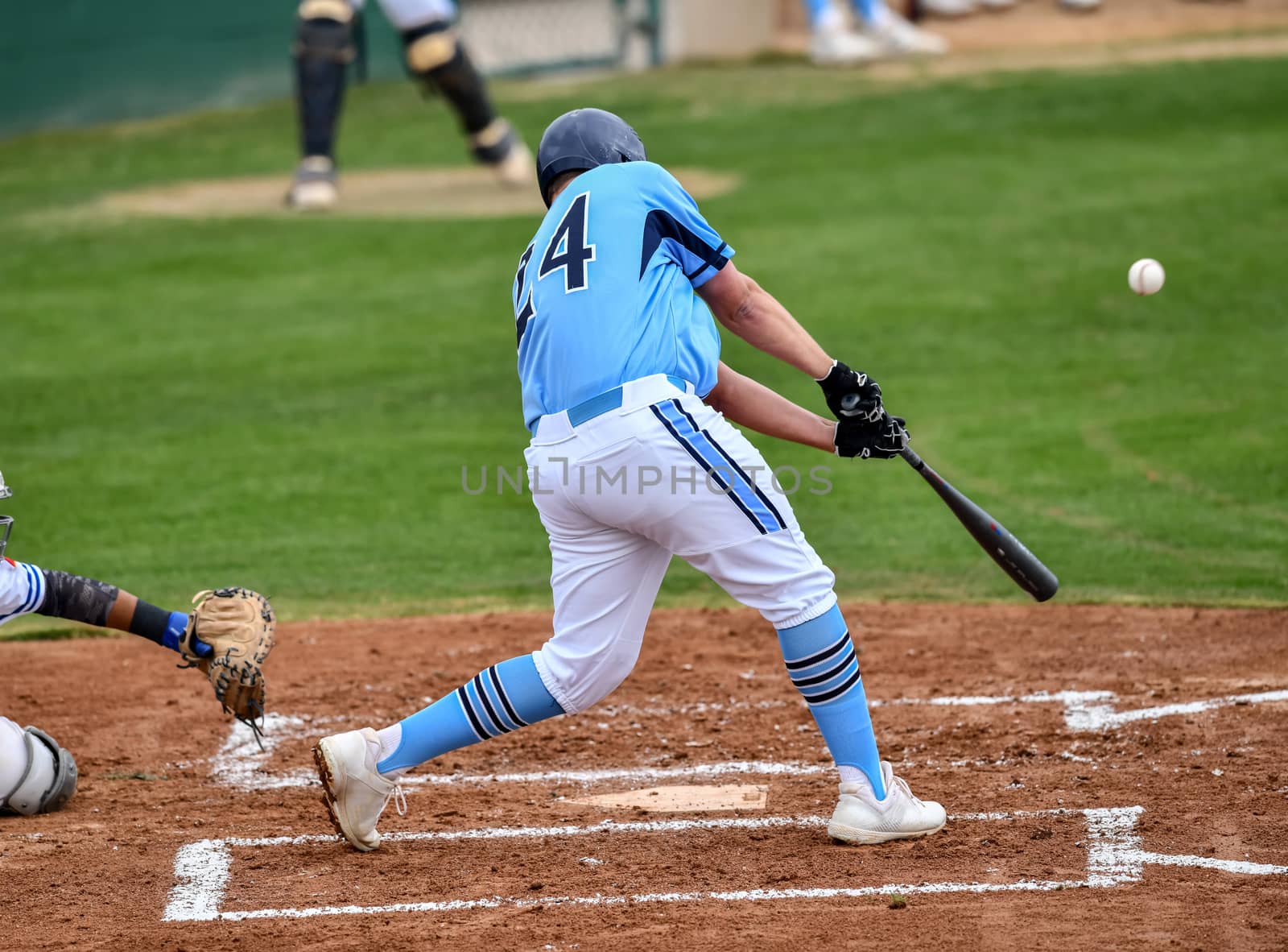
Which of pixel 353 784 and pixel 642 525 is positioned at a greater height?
pixel 642 525

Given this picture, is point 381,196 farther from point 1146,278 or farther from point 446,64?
point 1146,278

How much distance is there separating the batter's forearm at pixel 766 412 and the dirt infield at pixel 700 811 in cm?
99

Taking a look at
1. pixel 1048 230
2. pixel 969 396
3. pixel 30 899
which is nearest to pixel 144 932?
pixel 30 899

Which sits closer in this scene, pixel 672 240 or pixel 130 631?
pixel 672 240

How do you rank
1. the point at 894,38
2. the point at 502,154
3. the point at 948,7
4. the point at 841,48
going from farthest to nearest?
the point at 948,7
the point at 894,38
the point at 841,48
the point at 502,154

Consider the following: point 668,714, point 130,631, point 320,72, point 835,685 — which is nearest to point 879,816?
point 835,685

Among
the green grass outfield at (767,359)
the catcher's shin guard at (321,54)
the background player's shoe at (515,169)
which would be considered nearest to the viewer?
the green grass outfield at (767,359)

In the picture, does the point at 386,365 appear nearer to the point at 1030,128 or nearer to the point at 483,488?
the point at 483,488

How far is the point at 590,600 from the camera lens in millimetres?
3955

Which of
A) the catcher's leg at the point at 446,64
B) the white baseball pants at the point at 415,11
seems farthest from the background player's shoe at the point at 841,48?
the white baseball pants at the point at 415,11

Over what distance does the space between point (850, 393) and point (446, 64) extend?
9668mm

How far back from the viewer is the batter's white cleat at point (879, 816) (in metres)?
3.97

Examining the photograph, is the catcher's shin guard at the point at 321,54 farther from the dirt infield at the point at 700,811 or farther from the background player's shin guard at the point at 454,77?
the dirt infield at the point at 700,811

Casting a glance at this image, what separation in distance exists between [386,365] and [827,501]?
3.57 m
